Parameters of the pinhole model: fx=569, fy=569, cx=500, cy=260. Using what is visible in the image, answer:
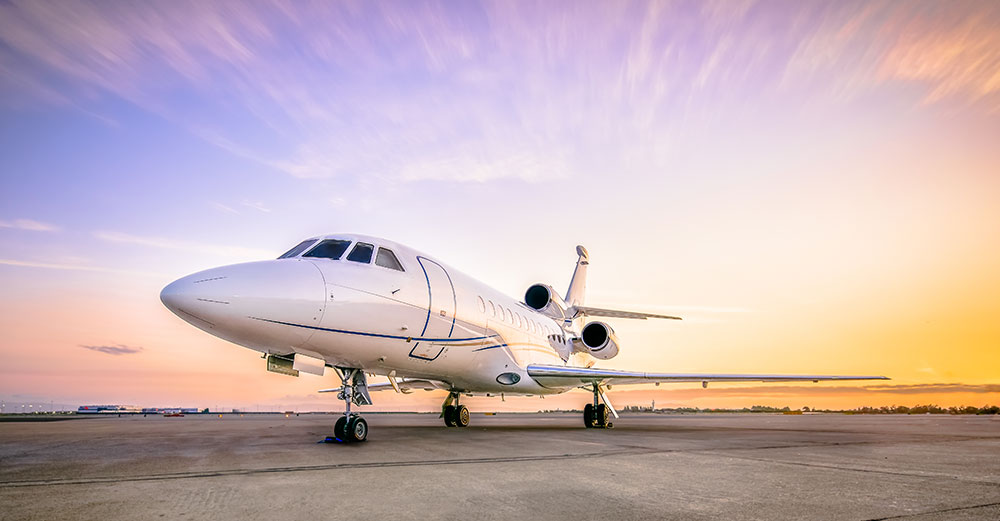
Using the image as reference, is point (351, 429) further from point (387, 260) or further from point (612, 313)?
point (612, 313)

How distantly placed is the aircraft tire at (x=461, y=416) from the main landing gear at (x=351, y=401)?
7.49 metres

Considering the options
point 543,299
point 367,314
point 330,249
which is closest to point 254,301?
point 367,314

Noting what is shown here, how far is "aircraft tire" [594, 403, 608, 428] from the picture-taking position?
1694 cm

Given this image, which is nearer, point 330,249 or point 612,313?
point 330,249

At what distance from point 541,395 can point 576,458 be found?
1115 centimetres

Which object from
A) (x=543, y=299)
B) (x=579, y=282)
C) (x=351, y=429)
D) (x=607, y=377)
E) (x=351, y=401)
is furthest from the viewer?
(x=579, y=282)

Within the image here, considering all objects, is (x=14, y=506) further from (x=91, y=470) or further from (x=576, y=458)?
(x=576, y=458)

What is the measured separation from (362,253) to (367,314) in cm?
120

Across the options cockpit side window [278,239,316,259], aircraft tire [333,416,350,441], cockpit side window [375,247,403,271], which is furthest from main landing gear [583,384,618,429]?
cockpit side window [278,239,316,259]

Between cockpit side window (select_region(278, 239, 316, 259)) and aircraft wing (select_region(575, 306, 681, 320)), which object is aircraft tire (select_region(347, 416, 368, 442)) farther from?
aircraft wing (select_region(575, 306, 681, 320))

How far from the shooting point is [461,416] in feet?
59.1

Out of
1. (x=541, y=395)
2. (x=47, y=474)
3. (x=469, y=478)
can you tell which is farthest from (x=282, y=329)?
(x=541, y=395)

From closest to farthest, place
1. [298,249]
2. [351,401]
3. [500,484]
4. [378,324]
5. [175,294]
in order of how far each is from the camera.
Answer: [500,484], [175,294], [378,324], [298,249], [351,401]

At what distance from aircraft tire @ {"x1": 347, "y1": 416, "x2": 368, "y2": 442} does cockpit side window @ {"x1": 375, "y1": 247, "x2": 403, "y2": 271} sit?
8.81 ft
